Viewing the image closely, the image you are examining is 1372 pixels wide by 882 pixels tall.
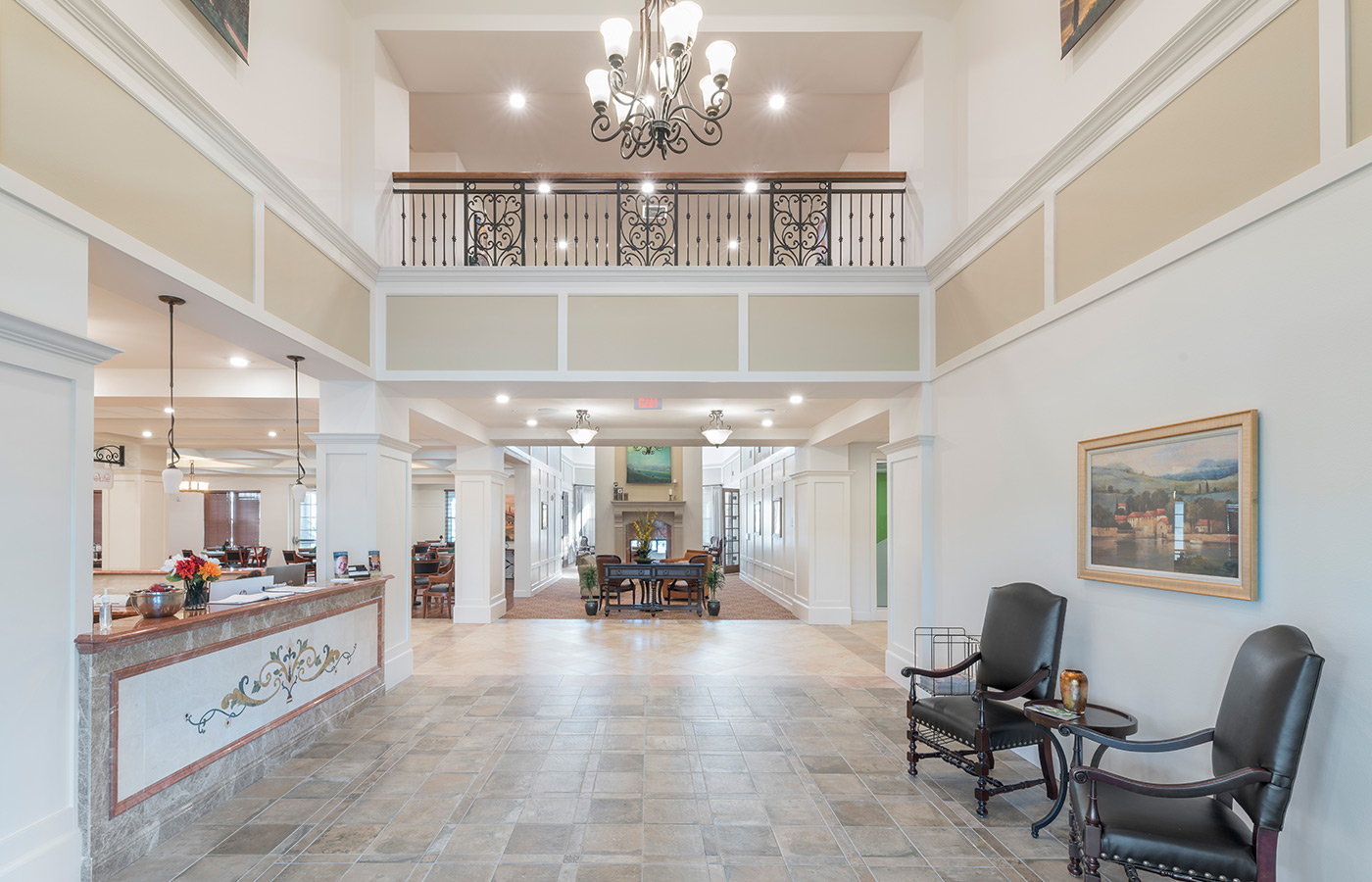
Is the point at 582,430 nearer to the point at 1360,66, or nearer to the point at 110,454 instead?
the point at 1360,66

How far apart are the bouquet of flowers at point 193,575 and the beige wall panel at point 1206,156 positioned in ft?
15.6

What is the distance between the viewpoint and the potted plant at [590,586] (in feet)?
36.3

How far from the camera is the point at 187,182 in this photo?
3527mm

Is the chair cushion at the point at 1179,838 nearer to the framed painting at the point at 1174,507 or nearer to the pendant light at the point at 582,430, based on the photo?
the framed painting at the point at 1174,507

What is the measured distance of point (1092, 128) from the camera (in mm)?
3652

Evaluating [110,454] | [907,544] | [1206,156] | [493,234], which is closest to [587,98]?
[493,234]

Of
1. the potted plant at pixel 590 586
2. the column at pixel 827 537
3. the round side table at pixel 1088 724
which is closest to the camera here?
the round side table at pixel 1088 724

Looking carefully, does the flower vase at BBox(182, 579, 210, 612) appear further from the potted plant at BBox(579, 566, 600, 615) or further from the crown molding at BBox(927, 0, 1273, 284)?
the potted plant at BBox(579, 566, 600, 615)

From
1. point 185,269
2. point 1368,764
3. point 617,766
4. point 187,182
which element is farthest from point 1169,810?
point 187,182

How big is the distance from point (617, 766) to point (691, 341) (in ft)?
10.8

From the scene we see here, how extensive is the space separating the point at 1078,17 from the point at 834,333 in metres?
2.68

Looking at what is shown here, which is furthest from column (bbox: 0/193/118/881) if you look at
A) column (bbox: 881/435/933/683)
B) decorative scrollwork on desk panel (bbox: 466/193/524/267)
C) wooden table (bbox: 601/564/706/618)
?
wooden table (bbox: 601/564/706/618)

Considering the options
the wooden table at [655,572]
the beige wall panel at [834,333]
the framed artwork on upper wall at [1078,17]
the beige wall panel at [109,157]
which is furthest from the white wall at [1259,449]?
the wooden table at [655,572]

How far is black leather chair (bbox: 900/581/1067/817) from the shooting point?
3.56 m
